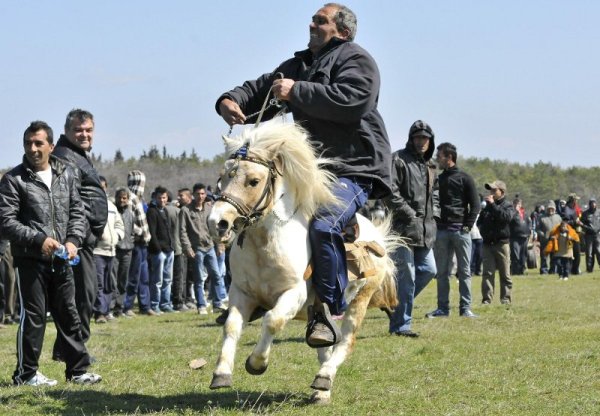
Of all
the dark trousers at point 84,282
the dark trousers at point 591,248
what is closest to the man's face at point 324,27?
the dark trousers at point 84,282

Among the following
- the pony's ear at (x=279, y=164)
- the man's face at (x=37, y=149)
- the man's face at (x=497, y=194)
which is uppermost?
the man's face at (x=37, y=149)

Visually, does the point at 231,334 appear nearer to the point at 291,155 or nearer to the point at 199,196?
the point at 291,155

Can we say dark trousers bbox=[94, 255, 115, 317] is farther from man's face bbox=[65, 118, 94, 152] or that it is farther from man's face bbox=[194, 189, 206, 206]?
man's face bbox=[65, 118, 94, 152]

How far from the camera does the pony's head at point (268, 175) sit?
629cm

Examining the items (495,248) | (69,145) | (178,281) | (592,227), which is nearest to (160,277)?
(178,281)

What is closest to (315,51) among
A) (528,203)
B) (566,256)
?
(566,256)

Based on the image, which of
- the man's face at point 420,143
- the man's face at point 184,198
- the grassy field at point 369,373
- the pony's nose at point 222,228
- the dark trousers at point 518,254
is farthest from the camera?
the dark trousers at point 518,254

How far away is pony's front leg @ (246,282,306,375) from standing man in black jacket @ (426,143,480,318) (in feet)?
27.9

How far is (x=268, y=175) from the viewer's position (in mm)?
6527

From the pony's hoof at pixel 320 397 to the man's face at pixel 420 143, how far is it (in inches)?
242

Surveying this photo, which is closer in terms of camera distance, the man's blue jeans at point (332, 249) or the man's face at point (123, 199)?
the man's blue jeans at point (332, 249)

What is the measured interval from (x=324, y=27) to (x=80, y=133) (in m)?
3.20

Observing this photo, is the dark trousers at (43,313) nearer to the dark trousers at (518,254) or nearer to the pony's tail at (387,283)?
the pony's tail at (387,283)

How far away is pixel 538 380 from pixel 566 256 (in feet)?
63.6
